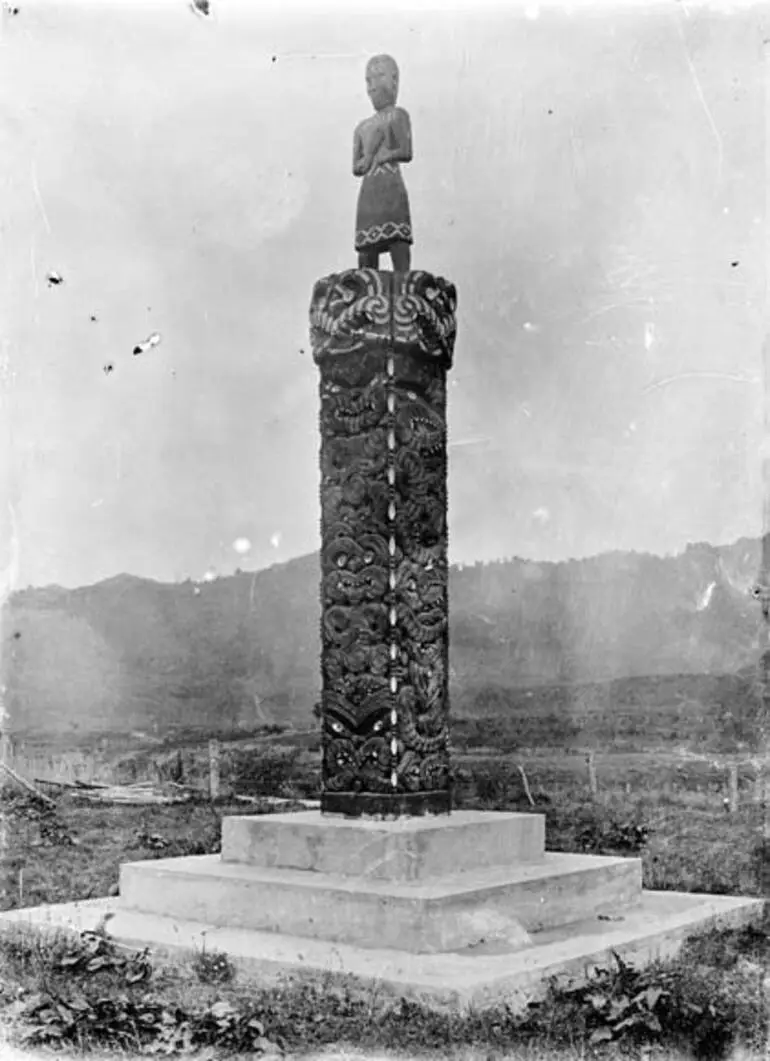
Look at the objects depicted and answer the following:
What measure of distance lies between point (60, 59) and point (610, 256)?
6120 mm

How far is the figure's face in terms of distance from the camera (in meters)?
8.39

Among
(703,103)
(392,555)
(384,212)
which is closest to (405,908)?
(392,555)

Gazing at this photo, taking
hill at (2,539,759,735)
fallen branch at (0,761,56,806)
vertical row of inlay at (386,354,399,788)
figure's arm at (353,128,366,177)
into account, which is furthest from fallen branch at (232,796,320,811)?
figure's arm at (353,128,366,177)

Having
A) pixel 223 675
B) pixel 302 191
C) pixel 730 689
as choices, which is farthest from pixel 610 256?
pixel 223 675

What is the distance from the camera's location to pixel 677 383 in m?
15.0

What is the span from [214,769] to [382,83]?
9353mm

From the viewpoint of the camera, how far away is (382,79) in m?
8.39

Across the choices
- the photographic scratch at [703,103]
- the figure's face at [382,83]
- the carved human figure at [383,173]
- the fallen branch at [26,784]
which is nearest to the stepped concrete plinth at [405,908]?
the carved human figure at [383,173]

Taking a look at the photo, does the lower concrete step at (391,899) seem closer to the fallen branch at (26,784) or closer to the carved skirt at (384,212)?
the carved skirt at (384,212)

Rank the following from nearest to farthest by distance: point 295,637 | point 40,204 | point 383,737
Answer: point 383,737 → point 40,204 → point 295,637

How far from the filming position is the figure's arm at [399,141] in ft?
27.1

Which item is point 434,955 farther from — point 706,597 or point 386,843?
point 706,597

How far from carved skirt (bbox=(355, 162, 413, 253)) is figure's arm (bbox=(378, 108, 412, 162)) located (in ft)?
0.18

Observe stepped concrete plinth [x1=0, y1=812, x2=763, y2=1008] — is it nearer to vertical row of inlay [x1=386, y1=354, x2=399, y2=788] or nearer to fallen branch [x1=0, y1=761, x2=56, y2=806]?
vertical row of inlay [x1=386, y1=354, x2=399, y2=788]
